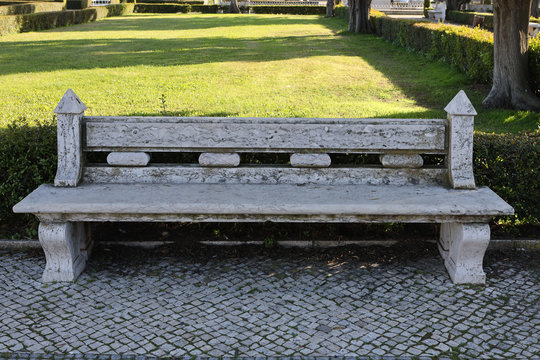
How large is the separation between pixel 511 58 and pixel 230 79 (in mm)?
5421

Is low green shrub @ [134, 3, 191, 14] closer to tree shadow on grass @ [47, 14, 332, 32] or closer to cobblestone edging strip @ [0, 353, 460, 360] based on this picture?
tree shadow on grass @ [47, 14, 332, 32]

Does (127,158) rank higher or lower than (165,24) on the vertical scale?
lower

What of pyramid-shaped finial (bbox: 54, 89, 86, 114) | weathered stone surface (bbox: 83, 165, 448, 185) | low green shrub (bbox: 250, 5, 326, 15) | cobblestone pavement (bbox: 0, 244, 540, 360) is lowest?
cobblestone pavement (bbox: 0, 244, 540, 360)

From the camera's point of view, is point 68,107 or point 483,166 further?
point 483,166

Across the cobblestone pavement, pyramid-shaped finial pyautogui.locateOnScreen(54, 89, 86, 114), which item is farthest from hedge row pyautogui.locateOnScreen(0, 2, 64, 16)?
the cobblestone pavement

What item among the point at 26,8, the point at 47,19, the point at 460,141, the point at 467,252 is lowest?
the point at 467,252

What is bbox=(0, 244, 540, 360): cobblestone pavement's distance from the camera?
3.77 meters

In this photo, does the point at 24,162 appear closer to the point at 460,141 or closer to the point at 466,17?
the point at 460,141

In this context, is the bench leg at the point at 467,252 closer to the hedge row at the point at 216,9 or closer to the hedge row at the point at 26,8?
the hedge row at the point at 26,8

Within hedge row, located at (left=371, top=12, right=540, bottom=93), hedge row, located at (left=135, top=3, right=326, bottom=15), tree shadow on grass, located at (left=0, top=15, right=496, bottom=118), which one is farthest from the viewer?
hedge row, located at (left=135, top=3, right=326, bottom=15)

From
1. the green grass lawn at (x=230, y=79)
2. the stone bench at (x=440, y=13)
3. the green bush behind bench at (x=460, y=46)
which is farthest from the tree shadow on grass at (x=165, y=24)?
the green bush behind bench at (x=460, y=46)

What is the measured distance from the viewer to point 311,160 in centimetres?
492

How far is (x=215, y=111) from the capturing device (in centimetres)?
977

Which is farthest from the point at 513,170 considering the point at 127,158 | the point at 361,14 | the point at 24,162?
the point at 361,14
